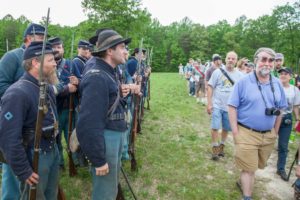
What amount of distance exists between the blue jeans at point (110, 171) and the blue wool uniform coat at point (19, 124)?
77cm

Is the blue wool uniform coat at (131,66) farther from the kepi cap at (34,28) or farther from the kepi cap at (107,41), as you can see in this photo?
the kepi cap at (107,41)

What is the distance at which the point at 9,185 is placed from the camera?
346cm

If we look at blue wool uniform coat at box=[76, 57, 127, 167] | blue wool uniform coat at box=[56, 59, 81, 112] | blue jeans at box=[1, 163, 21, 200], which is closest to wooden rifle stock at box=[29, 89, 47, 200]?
blue wool uniform coat at box=[76, 57, 127, 167]

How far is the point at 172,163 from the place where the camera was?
269 inches

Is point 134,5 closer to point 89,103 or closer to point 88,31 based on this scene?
point 88,31

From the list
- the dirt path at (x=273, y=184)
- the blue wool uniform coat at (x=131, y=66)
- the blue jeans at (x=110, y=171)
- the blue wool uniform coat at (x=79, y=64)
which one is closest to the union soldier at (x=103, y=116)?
the blue jeans at (x=110, y=171)

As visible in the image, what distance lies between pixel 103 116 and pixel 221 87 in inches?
181

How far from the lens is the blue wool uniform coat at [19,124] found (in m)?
2.69

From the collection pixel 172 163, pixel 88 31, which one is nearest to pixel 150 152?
pixel 172 163

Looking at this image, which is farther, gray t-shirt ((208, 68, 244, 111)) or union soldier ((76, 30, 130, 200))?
gray t-shirt ((208, 68, 244, 111))

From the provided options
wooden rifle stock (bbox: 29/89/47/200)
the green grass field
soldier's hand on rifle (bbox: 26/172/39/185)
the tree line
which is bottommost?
the green grass field

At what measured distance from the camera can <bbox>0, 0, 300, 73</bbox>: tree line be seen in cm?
3142

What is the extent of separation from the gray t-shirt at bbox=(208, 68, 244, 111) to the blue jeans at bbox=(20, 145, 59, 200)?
4594 millimetres

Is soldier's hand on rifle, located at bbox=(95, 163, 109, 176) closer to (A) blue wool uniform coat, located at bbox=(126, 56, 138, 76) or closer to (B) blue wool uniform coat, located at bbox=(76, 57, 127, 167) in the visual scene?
(B) blue wool uniform coat, located at bbox=(76, 57, 127, 167)
